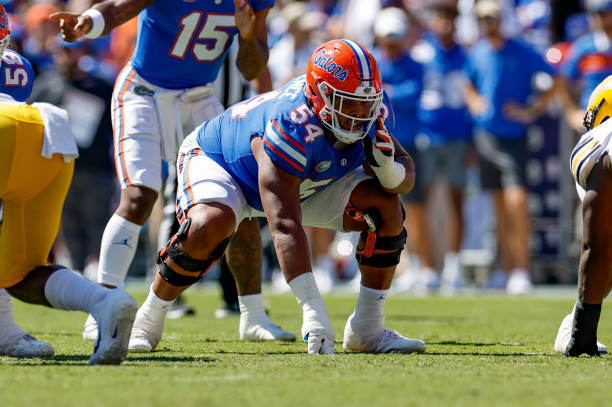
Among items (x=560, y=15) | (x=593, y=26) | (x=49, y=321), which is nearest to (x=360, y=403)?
(x=49, y=321)

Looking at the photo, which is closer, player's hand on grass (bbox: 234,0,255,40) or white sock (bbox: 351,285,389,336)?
white sock (bbox: 351,285,389,336)

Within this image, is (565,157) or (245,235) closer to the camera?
(245,235)

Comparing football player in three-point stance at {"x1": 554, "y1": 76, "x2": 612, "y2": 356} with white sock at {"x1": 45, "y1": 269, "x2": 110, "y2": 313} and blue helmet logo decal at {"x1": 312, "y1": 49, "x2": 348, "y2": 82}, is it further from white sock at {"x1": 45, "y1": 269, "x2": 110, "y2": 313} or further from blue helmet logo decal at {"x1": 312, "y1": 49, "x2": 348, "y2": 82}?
white sock at {"x1": 45, "y1": 269, "x2": 110, "y2": 313}

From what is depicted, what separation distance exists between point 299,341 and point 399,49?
208 inches

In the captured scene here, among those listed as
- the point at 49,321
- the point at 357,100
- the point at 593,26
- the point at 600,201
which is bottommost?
the point at 49,321

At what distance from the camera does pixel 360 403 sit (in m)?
2.86

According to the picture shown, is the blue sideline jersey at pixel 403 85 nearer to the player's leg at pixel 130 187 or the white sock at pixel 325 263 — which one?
the white sock at pixel 325 263

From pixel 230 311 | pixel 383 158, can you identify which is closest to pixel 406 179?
pixel 383 158

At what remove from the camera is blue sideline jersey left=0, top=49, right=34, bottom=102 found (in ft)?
14.4

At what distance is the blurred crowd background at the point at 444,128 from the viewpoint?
32.0 ft

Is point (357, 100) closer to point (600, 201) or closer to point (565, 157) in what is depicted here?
point (600, 201)

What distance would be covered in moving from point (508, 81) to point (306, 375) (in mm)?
6855

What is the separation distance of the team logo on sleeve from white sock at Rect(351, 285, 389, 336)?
594 millimetres

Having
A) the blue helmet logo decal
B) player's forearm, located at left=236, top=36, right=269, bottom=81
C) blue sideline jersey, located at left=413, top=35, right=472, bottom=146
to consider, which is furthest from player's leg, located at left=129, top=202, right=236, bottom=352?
blue sideline jersey, located at left=413, top=35, right=472, bottom=146
